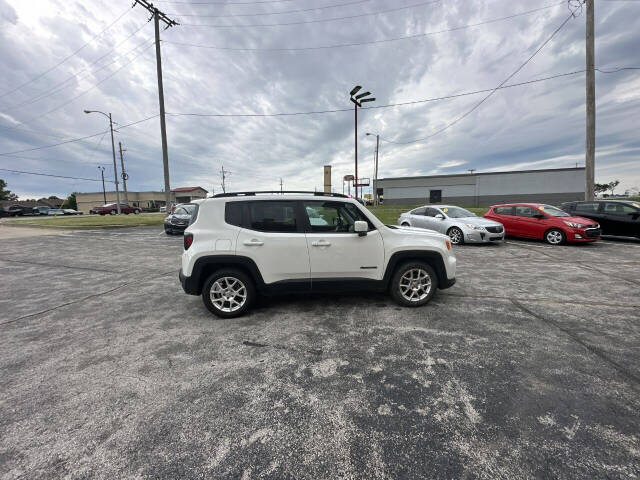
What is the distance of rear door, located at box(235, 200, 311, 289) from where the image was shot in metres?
3.73

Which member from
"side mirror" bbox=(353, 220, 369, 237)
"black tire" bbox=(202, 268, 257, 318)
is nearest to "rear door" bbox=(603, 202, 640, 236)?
"side mirror" bbox=(353, 220, 369, 237)

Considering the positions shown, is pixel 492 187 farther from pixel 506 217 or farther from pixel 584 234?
pixel 584 234

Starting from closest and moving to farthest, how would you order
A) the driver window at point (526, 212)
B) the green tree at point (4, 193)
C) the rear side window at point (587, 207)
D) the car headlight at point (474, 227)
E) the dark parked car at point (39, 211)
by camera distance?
1. the car headlight at point (474, 227)
2. the driver window at point (526, 212)
3. the rear side window at point (587, 207)
4. the dark parked car at point (39, 211)
5. the green tree at point (4, 193)

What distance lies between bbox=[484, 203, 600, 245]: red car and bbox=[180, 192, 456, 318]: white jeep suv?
8100mm

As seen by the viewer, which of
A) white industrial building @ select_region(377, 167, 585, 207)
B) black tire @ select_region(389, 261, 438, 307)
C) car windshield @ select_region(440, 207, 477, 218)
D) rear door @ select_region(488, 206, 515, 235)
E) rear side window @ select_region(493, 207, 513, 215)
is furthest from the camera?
white industrial building @ select_region(377, 167, 585, 207)

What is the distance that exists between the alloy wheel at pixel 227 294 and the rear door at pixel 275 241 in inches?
15.6

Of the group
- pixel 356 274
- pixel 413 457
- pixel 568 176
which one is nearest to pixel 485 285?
pixel 356 274

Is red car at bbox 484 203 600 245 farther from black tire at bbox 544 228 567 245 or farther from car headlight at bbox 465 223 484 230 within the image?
car headlight at bbox 465 223 484 230

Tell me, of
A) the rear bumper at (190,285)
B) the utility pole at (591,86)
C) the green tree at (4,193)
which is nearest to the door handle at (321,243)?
the rear bumper at (190,285)

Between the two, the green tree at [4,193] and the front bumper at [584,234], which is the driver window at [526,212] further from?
the green tree at [4,193]

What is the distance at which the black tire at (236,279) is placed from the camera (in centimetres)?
374

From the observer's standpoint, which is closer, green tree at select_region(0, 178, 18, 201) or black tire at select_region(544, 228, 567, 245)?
black tire at select_region(544, 228, 567, 245)

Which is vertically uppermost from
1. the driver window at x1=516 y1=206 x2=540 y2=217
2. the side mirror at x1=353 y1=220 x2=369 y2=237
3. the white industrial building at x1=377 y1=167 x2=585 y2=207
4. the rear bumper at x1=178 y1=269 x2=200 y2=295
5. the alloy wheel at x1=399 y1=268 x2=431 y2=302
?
the white industrial building at x1=377 y1=167 x2=585 y2=207

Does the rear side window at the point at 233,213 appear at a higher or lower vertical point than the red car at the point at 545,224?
higher
